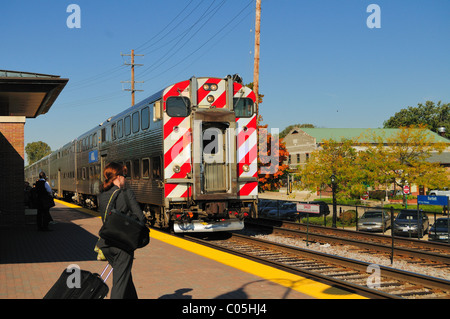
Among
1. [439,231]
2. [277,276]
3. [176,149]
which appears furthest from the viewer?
[439,231]

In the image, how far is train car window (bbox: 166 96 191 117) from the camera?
1360 cm

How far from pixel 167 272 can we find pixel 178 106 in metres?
5.96

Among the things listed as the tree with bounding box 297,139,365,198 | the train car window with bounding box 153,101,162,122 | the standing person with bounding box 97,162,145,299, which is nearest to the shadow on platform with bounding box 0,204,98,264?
the train car window with bounding box 153,101,162,122

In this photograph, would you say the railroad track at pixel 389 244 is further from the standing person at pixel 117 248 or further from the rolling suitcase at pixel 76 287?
the rolling suitcase at pixel 76 287

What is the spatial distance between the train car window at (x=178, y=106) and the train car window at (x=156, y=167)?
1.47 m

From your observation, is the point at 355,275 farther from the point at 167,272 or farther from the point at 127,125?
the point at 127,125

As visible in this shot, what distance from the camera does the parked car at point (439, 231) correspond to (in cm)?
1798

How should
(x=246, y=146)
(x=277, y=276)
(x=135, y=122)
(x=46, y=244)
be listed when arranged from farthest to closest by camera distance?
(x=135, y=122) → (x=246, y=146) → (x=46, y=244) → (x=277, y=276)

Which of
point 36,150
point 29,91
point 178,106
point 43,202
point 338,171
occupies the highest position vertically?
point 36,150

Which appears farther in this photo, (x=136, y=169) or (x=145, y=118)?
(x=136, y=169)

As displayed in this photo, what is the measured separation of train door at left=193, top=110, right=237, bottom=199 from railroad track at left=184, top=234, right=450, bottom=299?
5.69 ft

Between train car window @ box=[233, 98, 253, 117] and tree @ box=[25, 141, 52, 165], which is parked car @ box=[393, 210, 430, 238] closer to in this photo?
train car window @ box=[233, 98, 253, 117]

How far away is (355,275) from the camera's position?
10445 mm

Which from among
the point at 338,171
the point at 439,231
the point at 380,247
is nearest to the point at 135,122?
the point at 380,247
